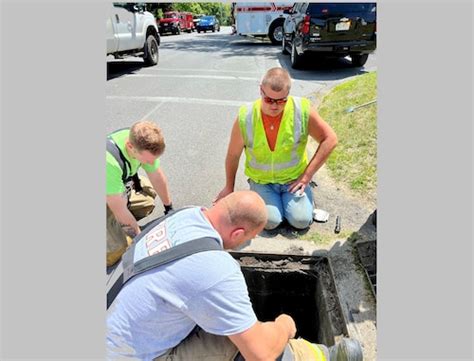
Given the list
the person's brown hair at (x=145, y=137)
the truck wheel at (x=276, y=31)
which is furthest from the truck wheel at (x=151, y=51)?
the person's brown hair at (x=145, y=137)

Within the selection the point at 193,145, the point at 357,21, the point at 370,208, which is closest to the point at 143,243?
the point at 370,208

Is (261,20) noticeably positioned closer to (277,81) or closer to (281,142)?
(281,142)

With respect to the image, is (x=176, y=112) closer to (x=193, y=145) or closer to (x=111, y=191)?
(x=193, y=145)

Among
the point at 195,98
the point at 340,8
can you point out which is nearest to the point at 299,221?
the point at 195,98

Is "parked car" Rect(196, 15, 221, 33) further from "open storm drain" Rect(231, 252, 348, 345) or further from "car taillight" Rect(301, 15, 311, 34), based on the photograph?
"open storm drain" Rect(231, 252, 348, 345)

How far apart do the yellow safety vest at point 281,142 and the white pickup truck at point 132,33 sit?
589 cm

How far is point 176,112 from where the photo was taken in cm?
677

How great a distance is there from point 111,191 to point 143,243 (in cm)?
91

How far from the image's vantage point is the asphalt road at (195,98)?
4465 millimetres

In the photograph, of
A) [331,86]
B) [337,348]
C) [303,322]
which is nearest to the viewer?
[337,348]

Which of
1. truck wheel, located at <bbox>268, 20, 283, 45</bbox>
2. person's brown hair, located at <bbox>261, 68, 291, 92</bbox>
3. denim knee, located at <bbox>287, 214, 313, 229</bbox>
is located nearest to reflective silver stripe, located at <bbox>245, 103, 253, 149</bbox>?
person's brown hair, located at <bbox>261, 68, 291, 92</bbox>

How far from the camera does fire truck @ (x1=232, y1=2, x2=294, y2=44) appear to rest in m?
15.9

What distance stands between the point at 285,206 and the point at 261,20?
14.7 meters

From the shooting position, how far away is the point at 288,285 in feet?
9.48
